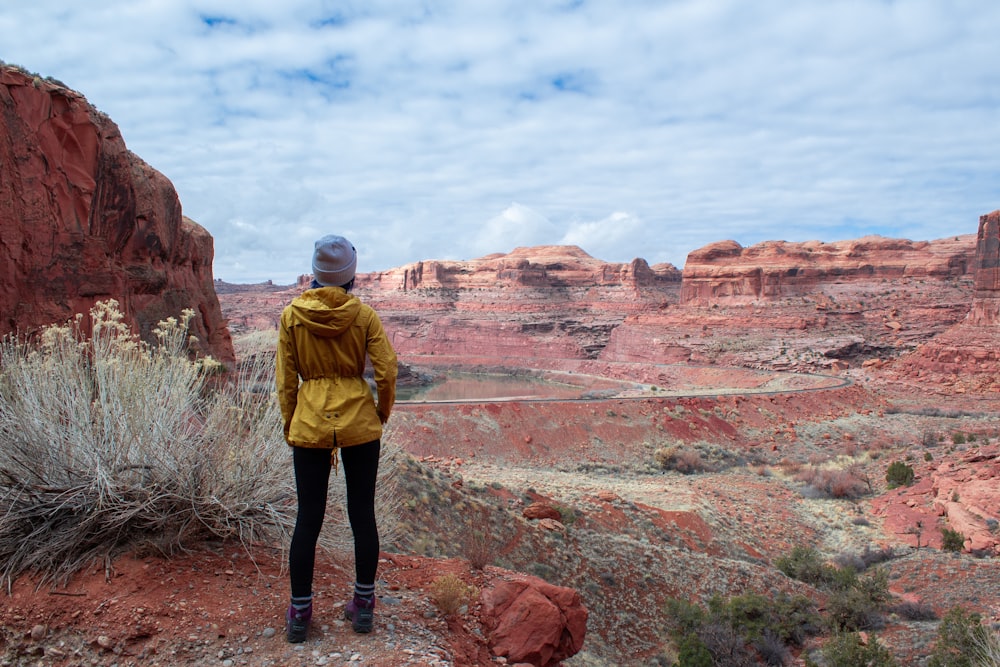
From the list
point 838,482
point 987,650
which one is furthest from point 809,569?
Answer: point 838,482

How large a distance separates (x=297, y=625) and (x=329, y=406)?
4.16ft

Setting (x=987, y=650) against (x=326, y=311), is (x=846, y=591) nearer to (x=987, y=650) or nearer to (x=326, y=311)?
(x=987, y=650)

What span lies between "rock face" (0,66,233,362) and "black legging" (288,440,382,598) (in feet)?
25.4

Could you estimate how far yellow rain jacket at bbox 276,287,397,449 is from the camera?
11.8 ft

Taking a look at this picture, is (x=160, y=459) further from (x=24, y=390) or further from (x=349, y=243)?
(x=349, y=243)

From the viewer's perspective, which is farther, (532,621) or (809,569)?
(809,569)

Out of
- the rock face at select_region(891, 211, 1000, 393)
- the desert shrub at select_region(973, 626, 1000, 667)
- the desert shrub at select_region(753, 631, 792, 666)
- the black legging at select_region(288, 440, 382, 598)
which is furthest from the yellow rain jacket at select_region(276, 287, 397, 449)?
the rock face at select_region(891, 211, 1000, 393)

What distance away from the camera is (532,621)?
4.56 m

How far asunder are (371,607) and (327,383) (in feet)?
4.57

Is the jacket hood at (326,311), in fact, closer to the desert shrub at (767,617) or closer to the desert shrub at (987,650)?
the desert shrub at (987,650)

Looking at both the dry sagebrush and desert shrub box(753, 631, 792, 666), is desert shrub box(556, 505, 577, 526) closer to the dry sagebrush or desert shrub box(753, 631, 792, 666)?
desert shrub box(753, 631, 792, 666)

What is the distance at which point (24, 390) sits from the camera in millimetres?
4684

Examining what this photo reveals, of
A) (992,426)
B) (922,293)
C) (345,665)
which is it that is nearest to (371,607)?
(345,665)

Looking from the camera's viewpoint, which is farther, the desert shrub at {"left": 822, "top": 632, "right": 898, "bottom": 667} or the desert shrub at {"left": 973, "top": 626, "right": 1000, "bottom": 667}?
the desert shrub at {"left": 822, "top": 632, "right": 898, "bottom": 667}
